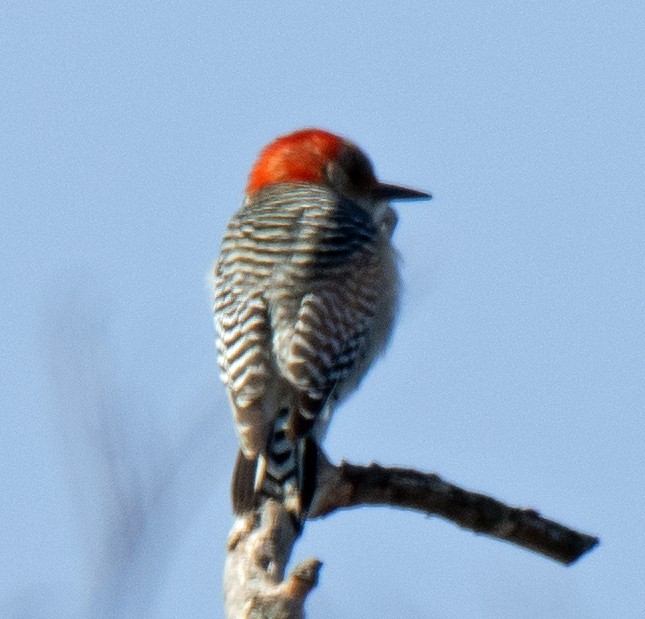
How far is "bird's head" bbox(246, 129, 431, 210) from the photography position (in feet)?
30.3

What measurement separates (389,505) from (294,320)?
1187mm

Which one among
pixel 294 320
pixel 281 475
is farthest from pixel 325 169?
pixel 281 475

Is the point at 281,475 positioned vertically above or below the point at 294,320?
below

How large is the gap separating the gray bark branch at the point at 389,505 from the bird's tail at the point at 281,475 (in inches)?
2.4

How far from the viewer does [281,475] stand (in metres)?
6.39

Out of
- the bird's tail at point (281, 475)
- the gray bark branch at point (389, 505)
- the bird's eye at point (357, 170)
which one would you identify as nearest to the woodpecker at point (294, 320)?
the bird's tail at point (281, 475)

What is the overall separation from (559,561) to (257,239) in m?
2.67

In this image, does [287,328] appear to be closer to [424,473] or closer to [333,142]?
[424,473]

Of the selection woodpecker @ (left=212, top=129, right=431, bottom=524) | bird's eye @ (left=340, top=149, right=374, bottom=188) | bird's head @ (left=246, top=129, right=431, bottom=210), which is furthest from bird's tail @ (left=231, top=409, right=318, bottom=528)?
bird's eye @ (left=340, top=149, right=374, bottom=188)

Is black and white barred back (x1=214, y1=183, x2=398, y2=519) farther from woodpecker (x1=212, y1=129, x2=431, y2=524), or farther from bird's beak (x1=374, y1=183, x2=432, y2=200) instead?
bird's beak (x1=374, y1=183, x2=432, y2=200)

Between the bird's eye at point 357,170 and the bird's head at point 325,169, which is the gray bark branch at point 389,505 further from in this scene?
the bird's eye at point 357,170

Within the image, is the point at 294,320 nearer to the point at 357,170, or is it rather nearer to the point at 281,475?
the point at 281,475

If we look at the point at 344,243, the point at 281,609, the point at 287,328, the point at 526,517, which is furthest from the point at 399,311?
the point at 281,609

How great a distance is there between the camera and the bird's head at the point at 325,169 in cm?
923
